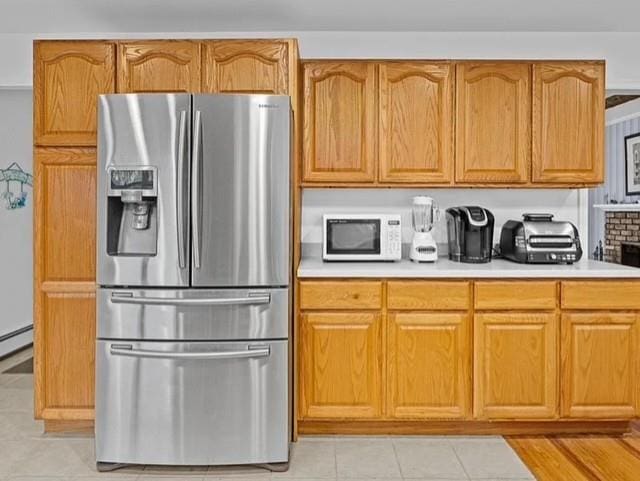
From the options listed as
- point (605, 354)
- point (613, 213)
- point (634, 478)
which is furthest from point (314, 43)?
point (613, 213)

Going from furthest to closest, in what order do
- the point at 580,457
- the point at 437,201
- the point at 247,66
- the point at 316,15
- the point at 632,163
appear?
the point at 632,163, the point at 437,201, the point at 316,15, the point at 247,66, the point at 580,457

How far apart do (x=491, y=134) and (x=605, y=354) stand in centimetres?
137

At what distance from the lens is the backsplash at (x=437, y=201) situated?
381cm

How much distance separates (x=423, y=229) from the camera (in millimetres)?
3627

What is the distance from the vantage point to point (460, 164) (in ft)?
11.4

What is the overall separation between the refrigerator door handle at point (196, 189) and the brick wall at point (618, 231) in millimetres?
6554

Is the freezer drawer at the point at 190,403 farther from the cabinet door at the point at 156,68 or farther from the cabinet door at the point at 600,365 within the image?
the cabinet door at the point at 600,365

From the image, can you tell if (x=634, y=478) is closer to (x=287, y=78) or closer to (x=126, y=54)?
(x=287, y=78)

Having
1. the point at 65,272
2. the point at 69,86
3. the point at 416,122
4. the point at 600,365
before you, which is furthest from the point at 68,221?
the point at 600,365

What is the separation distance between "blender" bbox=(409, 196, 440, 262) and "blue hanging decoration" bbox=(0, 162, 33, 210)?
3.81 metres

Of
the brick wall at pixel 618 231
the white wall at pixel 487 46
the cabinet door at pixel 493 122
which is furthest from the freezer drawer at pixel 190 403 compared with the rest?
the brick wall at pixel 618 231

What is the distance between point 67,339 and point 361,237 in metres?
1.71

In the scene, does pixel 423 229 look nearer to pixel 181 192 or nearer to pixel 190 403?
pixel 181 192

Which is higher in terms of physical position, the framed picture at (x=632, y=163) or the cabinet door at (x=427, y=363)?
the framed picture at (x=632, y=163)
